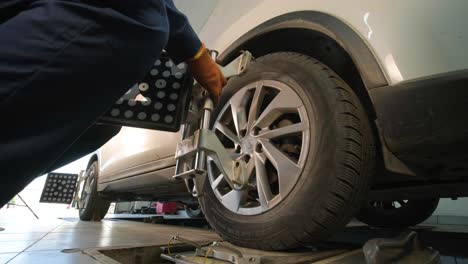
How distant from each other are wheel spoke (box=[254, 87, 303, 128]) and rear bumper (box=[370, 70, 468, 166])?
0.82 ft

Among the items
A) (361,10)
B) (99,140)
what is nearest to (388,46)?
(361,10)

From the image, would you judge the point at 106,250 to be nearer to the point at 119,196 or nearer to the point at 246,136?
the point at 246,136

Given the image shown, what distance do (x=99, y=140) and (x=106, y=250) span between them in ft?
1.19

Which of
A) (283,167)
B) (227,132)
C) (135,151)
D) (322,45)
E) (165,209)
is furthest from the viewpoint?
(165,209)

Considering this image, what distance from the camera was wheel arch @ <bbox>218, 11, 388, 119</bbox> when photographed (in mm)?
855

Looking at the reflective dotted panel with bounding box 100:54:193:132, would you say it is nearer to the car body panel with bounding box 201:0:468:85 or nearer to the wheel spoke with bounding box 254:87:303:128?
the wheel spoke with bounding box 254:87:303:128

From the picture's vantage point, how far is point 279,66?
Answer: 108 centimetres

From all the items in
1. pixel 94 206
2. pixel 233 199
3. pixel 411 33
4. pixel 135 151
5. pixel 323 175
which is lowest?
pixel 94 206

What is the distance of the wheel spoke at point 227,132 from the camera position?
114 centimetres

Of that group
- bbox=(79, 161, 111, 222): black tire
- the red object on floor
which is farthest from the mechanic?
the red object on floor

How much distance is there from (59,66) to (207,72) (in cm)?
48

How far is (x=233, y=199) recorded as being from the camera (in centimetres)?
109

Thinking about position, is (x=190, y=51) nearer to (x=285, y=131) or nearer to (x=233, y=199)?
(x=285, y=131)

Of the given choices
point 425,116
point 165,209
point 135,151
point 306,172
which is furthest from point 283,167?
point 165,209
